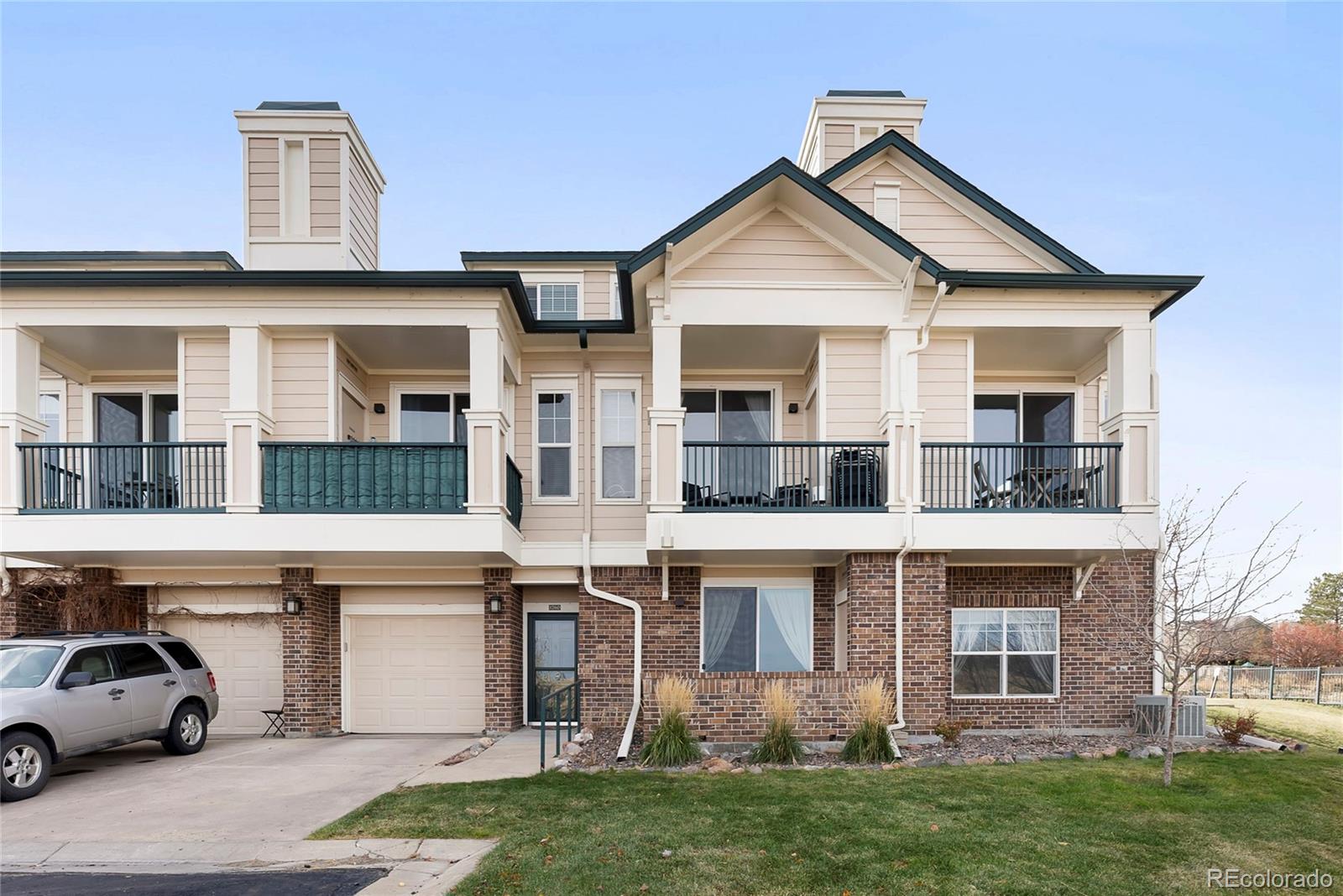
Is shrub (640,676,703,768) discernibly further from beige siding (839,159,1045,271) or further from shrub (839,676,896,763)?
beige siding (839,159,1045,271)

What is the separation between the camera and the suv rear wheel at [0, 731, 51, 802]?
8180 mm

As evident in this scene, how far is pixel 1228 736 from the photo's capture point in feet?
34.5

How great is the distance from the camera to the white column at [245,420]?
10.8 metres

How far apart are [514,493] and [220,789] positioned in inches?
203

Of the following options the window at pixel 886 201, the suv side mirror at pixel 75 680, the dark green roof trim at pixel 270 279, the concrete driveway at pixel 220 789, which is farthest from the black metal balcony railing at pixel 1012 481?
the suv side mirror at pixel 75 680

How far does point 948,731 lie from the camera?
10453 millimetres

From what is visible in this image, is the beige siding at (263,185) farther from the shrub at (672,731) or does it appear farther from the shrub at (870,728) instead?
the shrub at (870,728)

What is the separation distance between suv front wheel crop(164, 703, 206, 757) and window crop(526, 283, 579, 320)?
305 inches

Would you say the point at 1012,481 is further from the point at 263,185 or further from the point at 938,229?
the point at 263,185

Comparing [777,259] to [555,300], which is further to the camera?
[555,300]

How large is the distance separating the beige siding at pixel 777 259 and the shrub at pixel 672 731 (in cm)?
533

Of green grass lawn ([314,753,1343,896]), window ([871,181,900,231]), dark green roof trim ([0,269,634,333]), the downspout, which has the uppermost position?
window ([871,181,900,231])

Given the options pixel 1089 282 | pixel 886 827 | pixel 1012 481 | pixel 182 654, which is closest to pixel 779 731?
pixel 886 827
